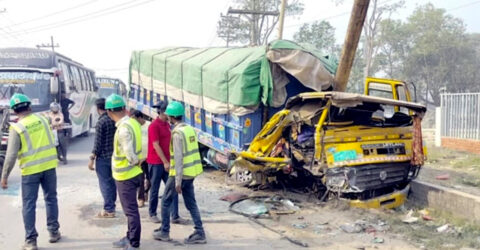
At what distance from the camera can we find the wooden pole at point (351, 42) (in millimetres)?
8977

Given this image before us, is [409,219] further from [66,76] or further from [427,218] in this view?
[66,76]

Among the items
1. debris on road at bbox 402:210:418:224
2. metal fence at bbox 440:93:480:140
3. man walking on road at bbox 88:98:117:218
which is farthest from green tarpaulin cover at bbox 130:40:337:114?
metal fence at bbox 440:93:480:140

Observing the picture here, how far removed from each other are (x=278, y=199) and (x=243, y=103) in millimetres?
1861

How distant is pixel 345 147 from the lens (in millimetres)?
7543

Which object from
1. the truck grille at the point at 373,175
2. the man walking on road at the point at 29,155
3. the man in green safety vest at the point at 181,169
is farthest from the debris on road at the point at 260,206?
the man walking on road at the point at 29,155

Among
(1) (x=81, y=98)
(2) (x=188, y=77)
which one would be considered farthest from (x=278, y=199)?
(1) (x=81, y=98)

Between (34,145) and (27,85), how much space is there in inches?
355

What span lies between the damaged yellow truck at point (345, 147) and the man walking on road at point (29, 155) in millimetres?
3634

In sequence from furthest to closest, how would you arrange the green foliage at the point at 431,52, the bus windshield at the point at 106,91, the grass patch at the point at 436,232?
the green foliage at the point at 431,52
the bus windshield at the point at 106,91
the grass patch at the point at 436,232

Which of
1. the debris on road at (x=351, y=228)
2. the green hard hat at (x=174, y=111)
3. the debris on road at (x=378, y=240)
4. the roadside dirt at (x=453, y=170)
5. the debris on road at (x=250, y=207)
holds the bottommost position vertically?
the roadside dirt at (x=453, y=170)

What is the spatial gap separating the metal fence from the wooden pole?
775 cm

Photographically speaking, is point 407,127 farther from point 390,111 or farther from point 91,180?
point 91,180

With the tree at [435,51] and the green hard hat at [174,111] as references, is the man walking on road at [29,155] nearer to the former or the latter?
the green hard hat at [174,111]

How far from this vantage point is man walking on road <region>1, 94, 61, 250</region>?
17.8 ft
